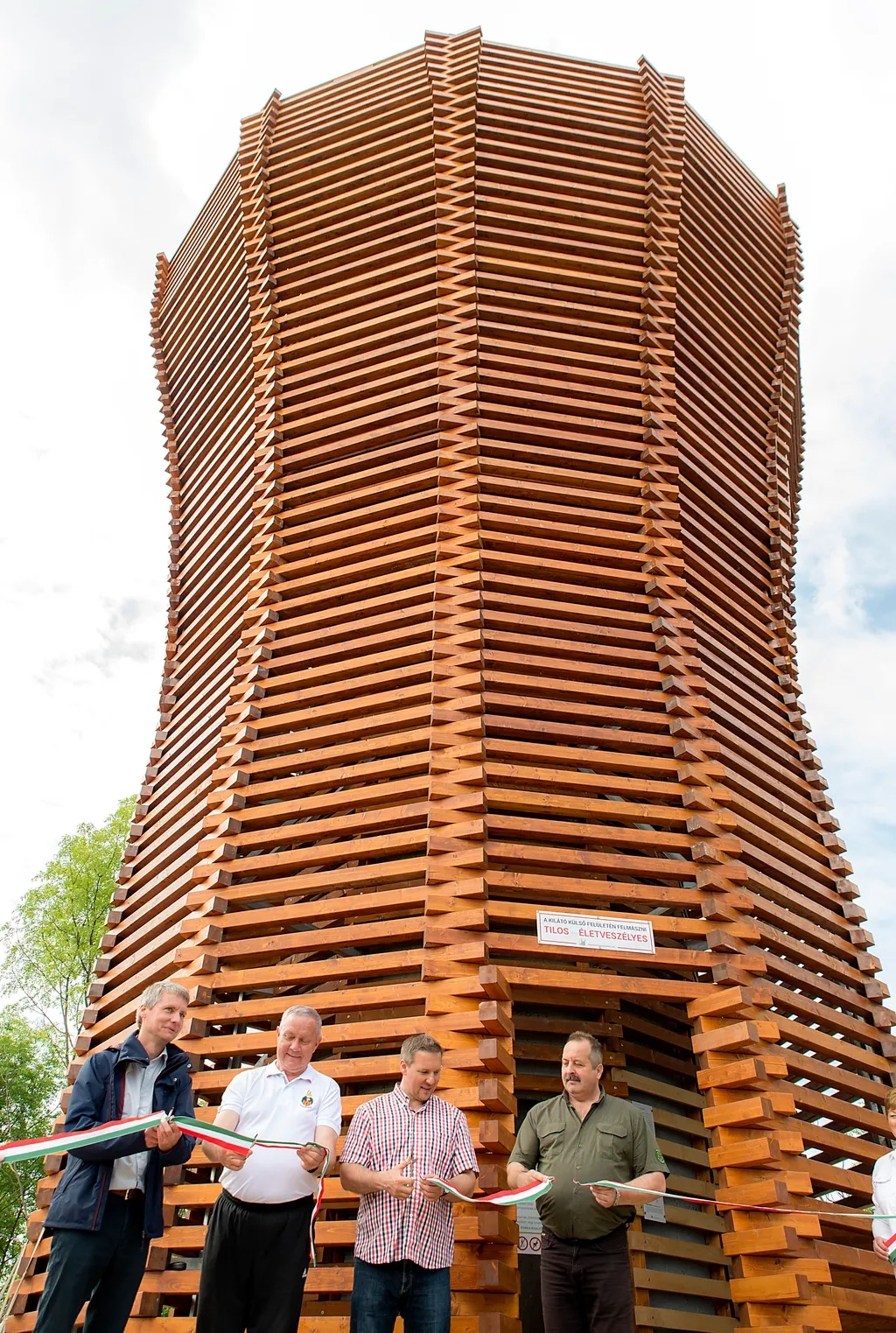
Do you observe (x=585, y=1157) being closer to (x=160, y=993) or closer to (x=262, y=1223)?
(x=262, y=1223)

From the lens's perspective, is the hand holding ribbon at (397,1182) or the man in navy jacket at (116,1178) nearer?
the man in navy jacket at (116,1178)

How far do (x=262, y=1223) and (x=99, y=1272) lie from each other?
1.69 ft

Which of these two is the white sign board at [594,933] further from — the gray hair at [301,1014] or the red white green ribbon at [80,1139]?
the red white green ribbon at [80,1139]

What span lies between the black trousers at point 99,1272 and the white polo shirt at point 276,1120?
0.32 meters

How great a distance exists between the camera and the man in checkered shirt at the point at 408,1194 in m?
3.00

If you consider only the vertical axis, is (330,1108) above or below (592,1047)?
below

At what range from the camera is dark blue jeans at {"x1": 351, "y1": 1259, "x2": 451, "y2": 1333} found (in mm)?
2990

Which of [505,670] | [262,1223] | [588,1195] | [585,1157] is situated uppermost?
[505,670]

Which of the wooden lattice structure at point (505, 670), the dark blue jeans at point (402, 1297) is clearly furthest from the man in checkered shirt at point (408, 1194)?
the wooden lattice structure at point (505, 670)

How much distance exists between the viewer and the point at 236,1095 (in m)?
3.15

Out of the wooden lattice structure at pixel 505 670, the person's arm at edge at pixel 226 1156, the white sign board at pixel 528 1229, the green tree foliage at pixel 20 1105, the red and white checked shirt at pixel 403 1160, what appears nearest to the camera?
the person's arm at edge at pixel 226 1156

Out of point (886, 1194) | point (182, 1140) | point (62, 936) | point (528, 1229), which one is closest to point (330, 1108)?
point (182, 1140)

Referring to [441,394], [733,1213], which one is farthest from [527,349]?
[733,1213]

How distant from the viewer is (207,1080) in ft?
15.8
